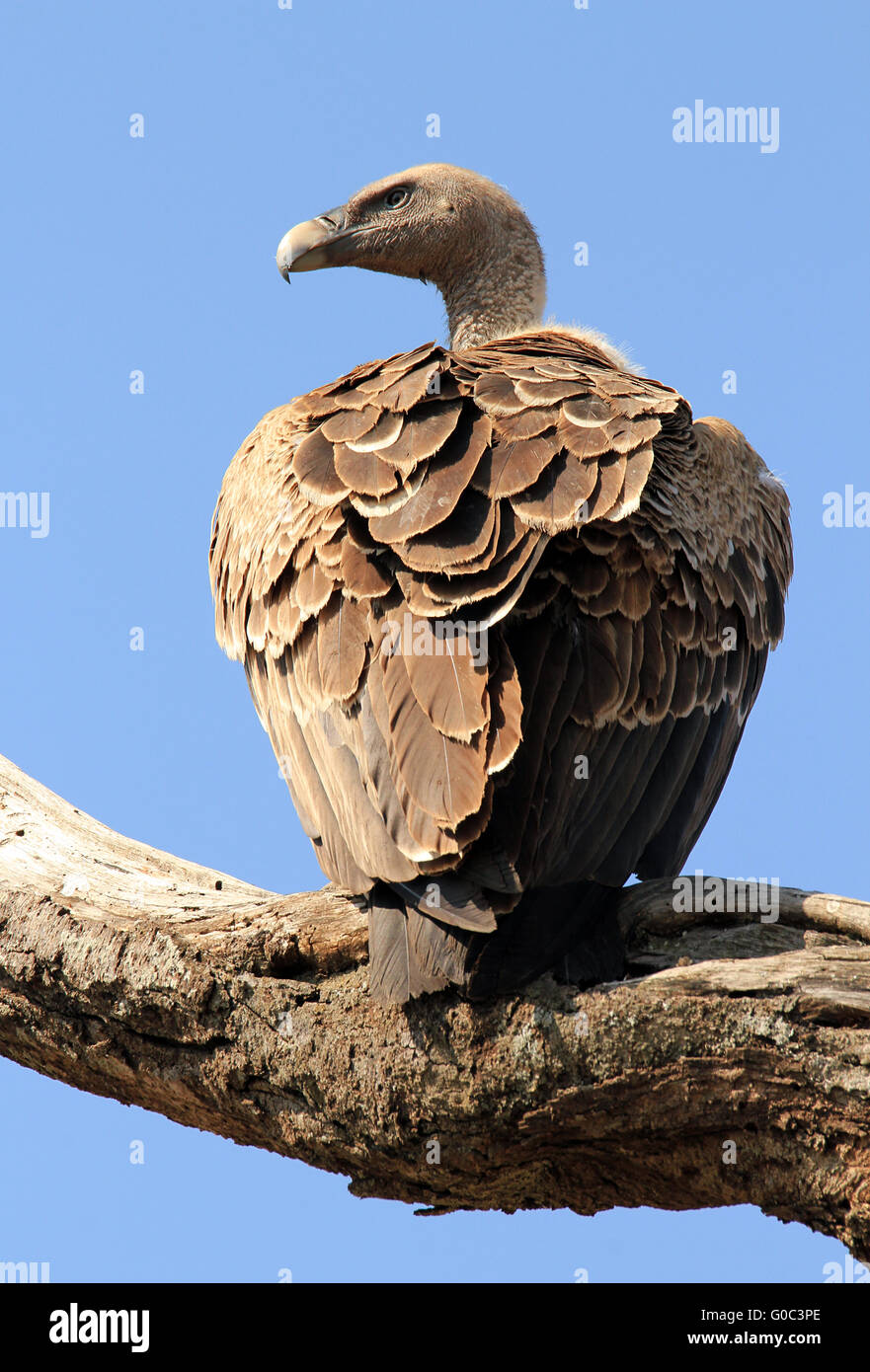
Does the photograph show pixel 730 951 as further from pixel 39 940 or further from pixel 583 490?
pixel 39 940

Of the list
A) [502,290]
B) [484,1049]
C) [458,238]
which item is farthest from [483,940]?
[458,238]

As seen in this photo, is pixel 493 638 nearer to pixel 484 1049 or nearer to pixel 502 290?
pixel 484 1049

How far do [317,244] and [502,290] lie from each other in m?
1.15

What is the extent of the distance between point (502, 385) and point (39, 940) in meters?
2.73

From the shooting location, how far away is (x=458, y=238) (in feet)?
Result: 31.5

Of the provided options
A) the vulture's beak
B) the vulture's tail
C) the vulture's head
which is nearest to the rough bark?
the vulture's tail

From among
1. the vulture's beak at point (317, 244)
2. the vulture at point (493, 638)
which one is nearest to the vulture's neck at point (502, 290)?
the vulture's beak at point (317, 244)

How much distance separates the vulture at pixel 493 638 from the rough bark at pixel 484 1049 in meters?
0.21

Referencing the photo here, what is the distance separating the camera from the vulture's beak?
938cm

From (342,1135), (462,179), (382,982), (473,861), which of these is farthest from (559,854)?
(462,179)

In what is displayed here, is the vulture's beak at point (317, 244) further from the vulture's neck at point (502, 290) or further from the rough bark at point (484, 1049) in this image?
the rough bark at point (484, 1049)

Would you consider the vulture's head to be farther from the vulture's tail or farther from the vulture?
the vulture's tail

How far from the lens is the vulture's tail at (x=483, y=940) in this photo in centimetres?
479

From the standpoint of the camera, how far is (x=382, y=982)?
16.4 ft
